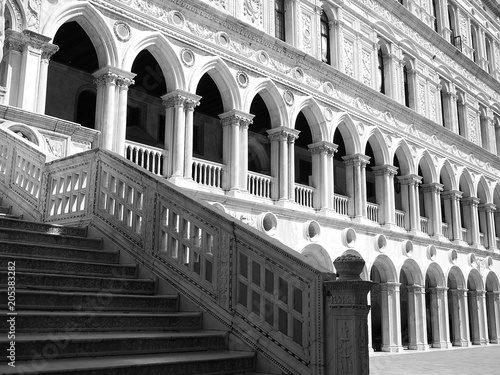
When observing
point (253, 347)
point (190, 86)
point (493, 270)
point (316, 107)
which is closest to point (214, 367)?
point (253, 347)

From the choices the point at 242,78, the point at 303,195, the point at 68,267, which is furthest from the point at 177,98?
the point at 68,267

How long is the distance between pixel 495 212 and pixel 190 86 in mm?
21082

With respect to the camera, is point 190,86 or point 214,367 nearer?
point 214,367

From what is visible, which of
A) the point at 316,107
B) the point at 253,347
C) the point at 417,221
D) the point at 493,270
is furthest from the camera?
the point at 493,270

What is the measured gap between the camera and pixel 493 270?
27031 mm

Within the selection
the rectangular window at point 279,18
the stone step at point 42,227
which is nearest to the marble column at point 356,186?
the rectangular window at point 279,18

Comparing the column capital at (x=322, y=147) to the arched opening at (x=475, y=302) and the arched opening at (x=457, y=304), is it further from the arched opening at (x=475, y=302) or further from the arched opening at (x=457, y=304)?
the arched opening at (x=475, y=302)

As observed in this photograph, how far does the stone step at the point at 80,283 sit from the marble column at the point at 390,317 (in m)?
15.0

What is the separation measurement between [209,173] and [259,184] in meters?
2.29

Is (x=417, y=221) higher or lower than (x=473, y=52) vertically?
lower

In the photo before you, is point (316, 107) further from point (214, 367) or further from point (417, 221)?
point (214, 367)

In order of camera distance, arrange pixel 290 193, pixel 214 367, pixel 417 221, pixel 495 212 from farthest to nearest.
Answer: pixel 495 212
pixel 417 221
pixel 290 193
pixel 214 367

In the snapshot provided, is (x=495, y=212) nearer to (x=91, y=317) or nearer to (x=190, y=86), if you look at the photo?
(x=190, y=86)

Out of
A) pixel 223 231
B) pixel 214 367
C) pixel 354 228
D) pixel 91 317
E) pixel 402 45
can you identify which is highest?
pixel 402 45
